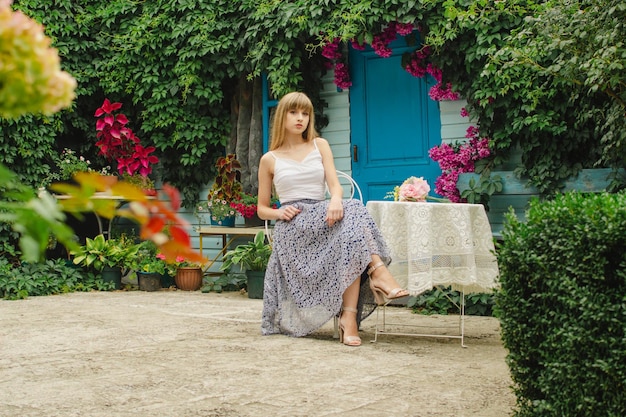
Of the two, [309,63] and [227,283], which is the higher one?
[309,63]

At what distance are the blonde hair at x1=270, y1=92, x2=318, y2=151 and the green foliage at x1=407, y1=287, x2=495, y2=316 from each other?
173 centimetres

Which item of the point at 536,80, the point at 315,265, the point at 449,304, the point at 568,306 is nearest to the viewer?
the point at 568,306

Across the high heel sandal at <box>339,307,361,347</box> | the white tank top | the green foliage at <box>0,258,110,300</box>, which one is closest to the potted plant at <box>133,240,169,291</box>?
the green foliage at <box>0,258,110,300</box>

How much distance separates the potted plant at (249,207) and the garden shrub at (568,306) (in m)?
5.27

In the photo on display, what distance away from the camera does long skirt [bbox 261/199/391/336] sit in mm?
4527

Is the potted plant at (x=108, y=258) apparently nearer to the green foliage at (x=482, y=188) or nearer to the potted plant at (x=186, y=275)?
the potted plant at (x=186, y=275)

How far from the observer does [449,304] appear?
608 centimetres

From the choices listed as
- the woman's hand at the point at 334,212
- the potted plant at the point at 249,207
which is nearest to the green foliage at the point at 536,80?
the woman's hand at the point at 334,212

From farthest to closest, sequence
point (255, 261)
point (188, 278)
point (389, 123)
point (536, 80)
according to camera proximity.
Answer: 1. point (188, 278)
2. point (389, 123)
3. point (255, 261)
4. point (536, 80)

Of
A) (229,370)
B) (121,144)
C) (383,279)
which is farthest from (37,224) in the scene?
(121,144)

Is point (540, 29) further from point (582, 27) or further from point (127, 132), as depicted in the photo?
point (127, 132)

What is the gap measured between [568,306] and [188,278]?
5.99m

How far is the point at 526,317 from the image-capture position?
2469mm

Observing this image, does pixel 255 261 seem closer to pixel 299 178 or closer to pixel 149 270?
pixel 149 270
